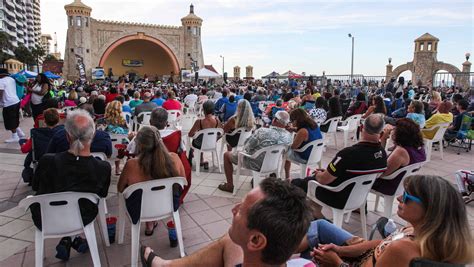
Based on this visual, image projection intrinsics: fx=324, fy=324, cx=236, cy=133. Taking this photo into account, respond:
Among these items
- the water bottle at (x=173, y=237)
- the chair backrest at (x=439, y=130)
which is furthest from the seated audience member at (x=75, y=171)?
the chair backrest at (x=439, y=130)

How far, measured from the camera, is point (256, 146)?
13.7 feet

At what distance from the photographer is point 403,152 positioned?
3266 millimetres

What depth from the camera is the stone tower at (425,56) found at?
2572 cm

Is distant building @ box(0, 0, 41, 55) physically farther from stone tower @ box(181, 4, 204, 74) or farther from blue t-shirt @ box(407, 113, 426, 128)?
blue t-shirt @ box(407, 113, 426, 128)

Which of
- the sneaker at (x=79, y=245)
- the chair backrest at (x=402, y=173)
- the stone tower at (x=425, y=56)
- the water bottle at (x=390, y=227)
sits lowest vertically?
the sneaker at (x=79, y=245)

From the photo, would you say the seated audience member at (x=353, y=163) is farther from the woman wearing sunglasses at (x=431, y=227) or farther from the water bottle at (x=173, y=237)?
the water bottle at (x=173, y=237)

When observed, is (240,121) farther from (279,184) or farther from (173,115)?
(279,184)

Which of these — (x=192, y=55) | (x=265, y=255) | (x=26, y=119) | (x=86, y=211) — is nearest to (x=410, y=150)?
(x=265, y=255)

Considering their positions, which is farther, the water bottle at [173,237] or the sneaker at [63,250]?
the water bottle at [173,237]

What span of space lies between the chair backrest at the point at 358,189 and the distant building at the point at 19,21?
2407 inches

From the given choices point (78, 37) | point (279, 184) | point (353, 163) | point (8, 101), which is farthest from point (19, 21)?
point (279, 184)

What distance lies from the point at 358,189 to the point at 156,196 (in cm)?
182

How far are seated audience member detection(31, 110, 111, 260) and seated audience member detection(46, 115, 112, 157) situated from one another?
83cm

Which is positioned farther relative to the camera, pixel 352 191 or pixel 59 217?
pixel 352 191
